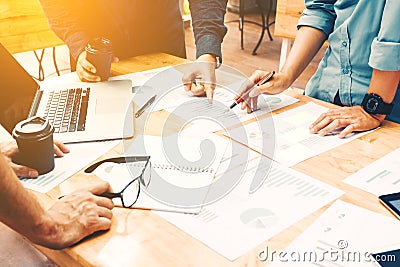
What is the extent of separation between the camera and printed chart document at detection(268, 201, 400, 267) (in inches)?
31.0

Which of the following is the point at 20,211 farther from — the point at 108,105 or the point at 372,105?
the point at 372,105

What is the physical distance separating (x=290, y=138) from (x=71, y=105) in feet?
2.20

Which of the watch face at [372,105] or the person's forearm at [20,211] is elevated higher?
the person's forearm at [20,211]

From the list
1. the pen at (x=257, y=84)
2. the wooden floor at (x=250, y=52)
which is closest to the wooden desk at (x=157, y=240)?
the pen at (x=257, y=84)

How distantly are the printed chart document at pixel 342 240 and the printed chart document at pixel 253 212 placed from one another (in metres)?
0.04

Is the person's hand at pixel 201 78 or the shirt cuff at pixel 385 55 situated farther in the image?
the person's hand at pixel 201 78

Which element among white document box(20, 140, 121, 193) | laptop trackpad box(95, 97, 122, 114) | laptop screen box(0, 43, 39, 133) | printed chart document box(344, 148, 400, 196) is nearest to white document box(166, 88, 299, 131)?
laptop trackpad box(95, 97, 122, 114)

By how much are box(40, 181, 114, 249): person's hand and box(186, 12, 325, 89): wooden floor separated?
3.19 meters

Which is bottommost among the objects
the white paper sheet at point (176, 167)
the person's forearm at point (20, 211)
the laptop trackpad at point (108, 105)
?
the laptop trackpad at point (108, 105)

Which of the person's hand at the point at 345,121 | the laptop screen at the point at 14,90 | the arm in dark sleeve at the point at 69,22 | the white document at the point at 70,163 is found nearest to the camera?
the white document at the point at 70,163

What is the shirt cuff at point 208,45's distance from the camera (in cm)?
172

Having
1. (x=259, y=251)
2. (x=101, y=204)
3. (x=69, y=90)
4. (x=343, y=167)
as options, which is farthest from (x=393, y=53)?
(x=69, y=90)

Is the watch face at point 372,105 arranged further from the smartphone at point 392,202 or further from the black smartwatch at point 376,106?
the smartphone at point 392,202

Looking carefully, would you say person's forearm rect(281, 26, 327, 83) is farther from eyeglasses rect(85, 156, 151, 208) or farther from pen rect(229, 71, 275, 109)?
eyeglasses rect(85, 156, 151, 208)
